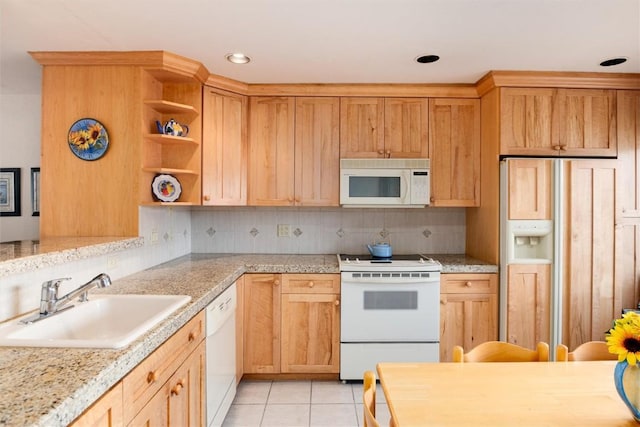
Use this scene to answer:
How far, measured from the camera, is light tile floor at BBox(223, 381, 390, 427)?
2.20m

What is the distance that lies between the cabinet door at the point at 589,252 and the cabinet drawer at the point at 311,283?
1.64 metres

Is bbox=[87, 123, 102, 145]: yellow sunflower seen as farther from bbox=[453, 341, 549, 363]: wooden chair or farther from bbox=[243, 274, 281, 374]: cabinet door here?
bbox=[453, 341, 549, 363]: wooden chair

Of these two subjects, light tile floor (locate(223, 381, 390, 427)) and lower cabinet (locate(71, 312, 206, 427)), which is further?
light tile floor (locate(223, 381, 390, 427))

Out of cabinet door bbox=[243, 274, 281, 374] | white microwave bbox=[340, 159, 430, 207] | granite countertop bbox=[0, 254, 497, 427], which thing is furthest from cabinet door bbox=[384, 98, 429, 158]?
granite countertop bbox=[0, 254, 497, 427]

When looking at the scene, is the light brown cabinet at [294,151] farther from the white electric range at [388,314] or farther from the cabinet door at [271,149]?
the white electric range at [388,314]

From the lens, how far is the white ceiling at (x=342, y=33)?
172 centimetres

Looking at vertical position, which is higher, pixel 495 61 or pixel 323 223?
pixel 495 61

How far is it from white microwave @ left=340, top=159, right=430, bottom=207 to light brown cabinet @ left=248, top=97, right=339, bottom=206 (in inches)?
4.8

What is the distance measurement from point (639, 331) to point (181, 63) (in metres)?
2.63

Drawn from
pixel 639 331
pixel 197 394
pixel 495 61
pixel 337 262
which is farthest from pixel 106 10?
pixel 639 331

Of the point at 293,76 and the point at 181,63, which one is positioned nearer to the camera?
the point at 181,63

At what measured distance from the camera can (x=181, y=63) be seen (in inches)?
92.3

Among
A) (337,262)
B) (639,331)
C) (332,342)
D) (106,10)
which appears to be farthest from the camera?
(337,262)

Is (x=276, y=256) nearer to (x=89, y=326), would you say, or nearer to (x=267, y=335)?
(x=267, y=335)
